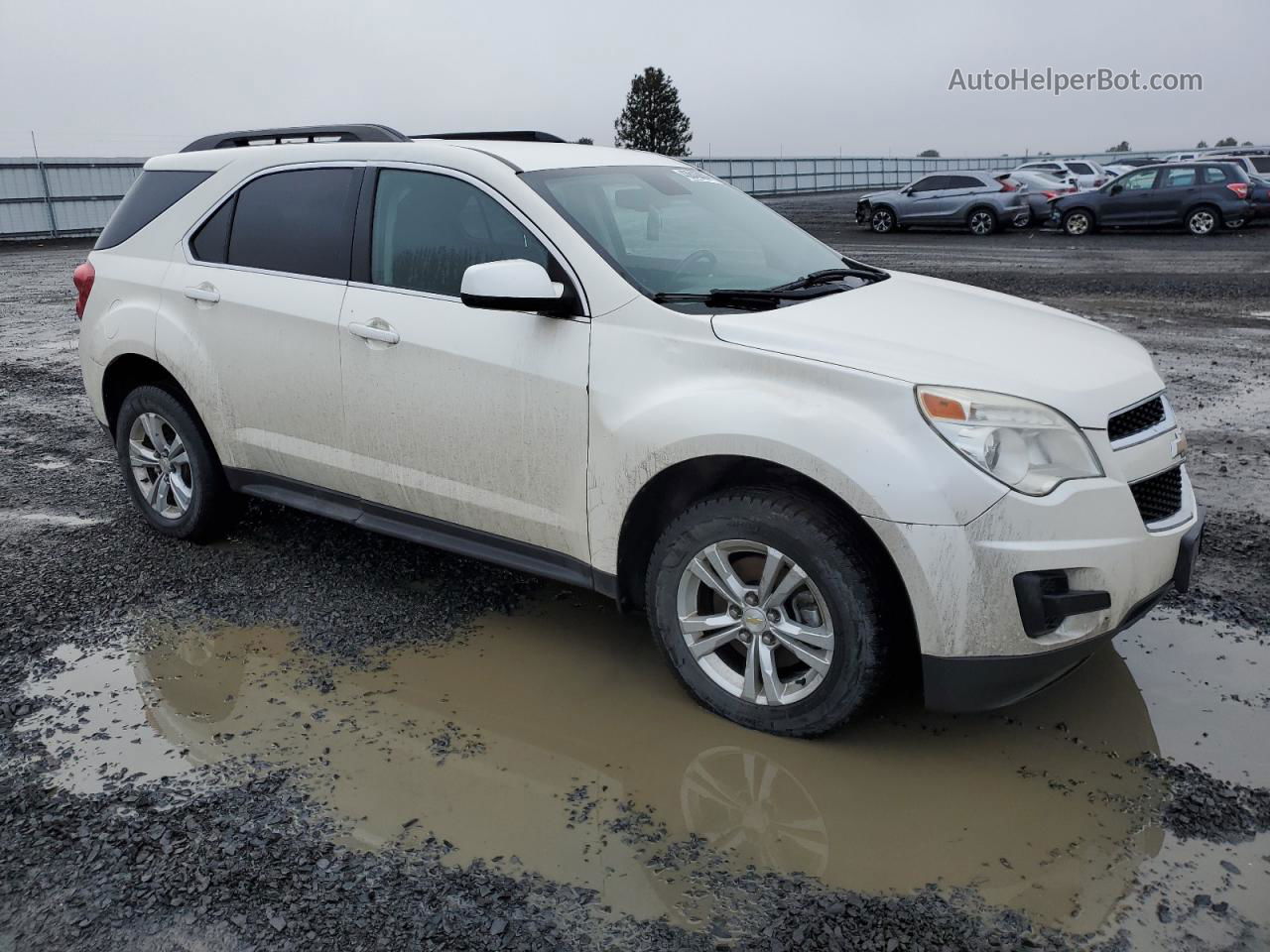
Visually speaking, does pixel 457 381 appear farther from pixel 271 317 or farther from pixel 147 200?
pixel 147 200

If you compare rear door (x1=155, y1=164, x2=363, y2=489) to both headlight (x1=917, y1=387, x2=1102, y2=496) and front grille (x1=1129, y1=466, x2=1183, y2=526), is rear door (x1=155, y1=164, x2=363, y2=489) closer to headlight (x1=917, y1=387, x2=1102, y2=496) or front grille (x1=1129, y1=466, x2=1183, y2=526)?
headlight (x1=917, y1=387, x2=1102, y2=496)

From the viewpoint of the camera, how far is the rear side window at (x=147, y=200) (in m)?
5.13

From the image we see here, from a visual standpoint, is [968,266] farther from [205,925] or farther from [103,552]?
[205,925]

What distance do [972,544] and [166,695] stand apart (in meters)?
2.81

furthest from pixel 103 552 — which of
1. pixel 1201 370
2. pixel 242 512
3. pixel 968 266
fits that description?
pixel 968 266

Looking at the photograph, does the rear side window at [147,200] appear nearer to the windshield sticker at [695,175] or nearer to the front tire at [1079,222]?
the windshield sticker at [695,175]

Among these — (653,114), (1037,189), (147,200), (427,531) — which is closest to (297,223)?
(147,200)

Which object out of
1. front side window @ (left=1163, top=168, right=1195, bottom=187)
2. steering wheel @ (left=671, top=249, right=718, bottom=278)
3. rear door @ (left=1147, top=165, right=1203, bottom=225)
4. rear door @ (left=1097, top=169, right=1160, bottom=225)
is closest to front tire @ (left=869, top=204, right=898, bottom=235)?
rear door @ (left=1097, top=169, right=1160, bottom=225)

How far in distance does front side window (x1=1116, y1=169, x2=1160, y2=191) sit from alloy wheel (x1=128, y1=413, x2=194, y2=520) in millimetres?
23458

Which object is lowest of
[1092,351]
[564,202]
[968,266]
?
[968,266]

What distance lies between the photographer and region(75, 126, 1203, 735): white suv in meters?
3.18

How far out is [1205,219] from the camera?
77.8 ft

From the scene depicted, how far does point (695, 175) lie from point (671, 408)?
68.2 inches

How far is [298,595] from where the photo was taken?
15.9 feet
